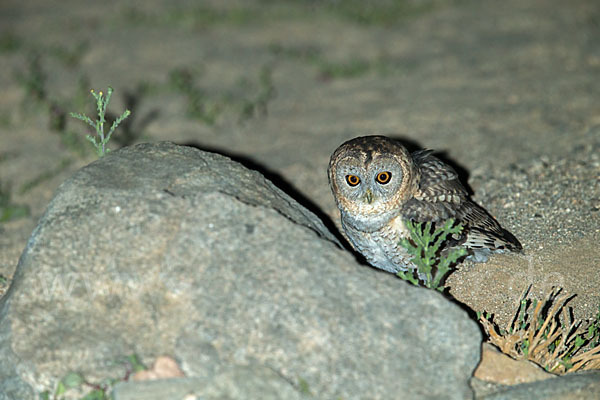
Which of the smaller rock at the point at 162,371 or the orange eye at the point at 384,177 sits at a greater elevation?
the orange eye at the point at 384,177

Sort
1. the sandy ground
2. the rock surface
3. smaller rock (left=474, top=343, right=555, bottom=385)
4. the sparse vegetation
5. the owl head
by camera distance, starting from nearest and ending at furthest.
Result: the rock surface < smaller rock (left=474, top=343, right=555, bottom=385) < the sparse vegetation < the owl head < the sandy ground

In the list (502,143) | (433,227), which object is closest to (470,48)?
(502,143)

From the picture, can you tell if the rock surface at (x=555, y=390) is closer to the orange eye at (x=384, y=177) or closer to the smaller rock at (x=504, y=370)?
the smaller rock at (x=504, y=370)

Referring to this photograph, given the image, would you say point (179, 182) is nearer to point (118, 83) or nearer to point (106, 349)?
point (106, 349)

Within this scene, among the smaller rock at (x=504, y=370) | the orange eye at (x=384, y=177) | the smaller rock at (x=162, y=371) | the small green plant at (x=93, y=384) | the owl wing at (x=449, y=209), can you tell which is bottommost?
the small green plant at (x=93, y=384)

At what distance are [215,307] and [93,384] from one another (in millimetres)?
626

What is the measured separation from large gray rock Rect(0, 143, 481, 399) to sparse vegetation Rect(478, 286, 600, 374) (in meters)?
0.54

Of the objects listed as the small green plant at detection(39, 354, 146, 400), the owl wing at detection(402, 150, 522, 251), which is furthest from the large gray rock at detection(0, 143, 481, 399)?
the owl wing at detection(402, 150, 522, 251)

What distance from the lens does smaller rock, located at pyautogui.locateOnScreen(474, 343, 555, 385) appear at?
113 inches

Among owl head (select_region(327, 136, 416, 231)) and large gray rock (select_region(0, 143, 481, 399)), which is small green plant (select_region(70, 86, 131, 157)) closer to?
large gray rock (select_region(0, 143, 481, 399))

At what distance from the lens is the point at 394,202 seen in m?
3.81

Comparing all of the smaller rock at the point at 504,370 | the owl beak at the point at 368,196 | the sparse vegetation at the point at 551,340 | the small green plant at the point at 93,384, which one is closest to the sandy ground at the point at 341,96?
the sparse vegetation at the point at 551,340

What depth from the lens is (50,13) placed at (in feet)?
35.1

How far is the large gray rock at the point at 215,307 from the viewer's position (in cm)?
264
